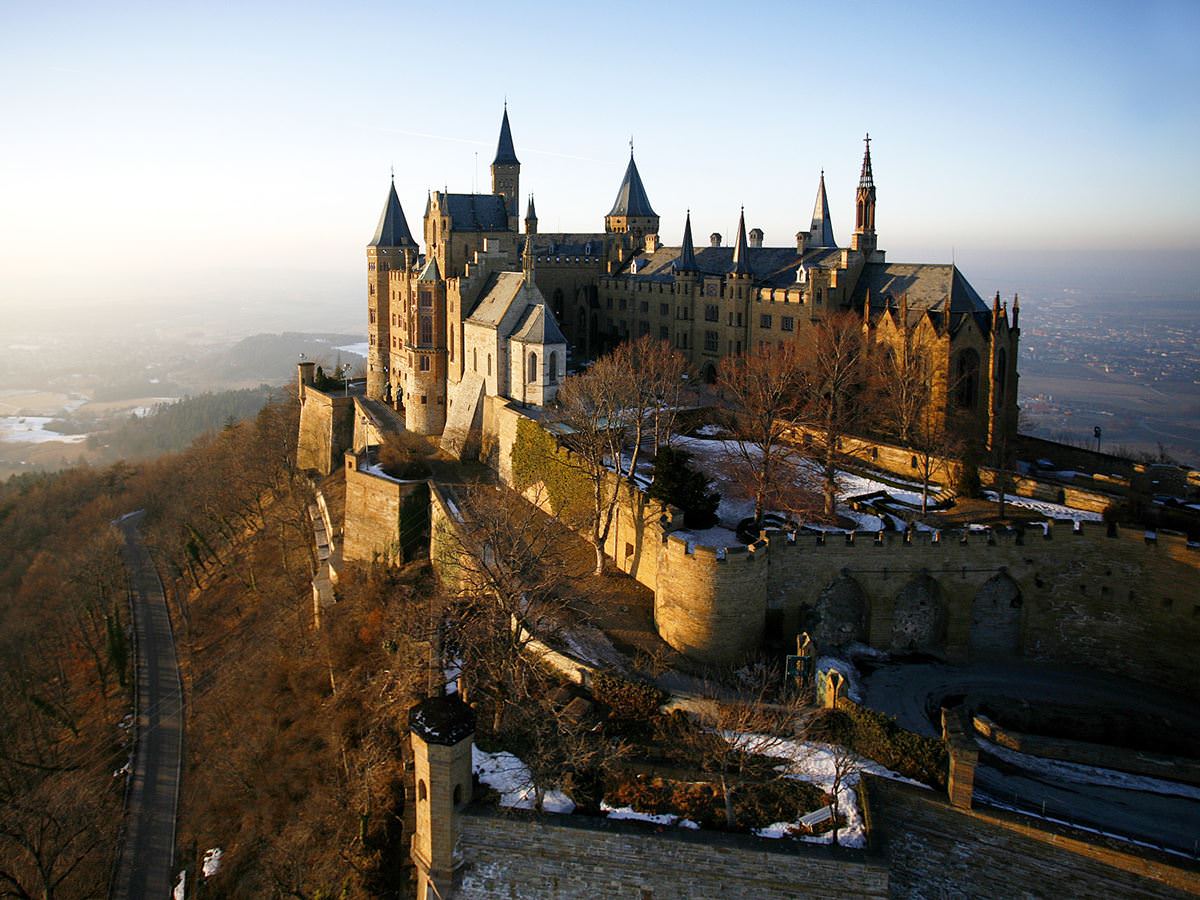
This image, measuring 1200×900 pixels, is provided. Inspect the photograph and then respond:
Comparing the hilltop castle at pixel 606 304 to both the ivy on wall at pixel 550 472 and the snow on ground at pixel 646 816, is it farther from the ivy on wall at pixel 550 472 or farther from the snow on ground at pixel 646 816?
the snow on ground at pixel 646 816

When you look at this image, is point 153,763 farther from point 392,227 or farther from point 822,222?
point 822,222

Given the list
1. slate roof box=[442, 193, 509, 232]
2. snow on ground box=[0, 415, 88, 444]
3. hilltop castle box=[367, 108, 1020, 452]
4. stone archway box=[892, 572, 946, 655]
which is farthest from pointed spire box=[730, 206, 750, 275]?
snow on ground box=[0, 415, 88, 444]

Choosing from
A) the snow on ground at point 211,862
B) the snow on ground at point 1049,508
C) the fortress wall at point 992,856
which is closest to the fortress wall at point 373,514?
the snow on ground at point 211,862

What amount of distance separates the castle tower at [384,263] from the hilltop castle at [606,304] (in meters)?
0.10

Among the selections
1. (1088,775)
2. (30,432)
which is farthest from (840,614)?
(30,432)

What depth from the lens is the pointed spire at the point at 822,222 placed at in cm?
6769

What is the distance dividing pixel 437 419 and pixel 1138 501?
34.4 metres

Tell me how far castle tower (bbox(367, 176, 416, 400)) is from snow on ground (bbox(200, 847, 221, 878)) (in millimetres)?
33919

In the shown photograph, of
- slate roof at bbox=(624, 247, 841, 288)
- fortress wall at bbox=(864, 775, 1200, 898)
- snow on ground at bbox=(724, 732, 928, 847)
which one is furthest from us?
slate roof at bbox=(624, 247, 841, 288)

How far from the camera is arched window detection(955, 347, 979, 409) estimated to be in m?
41.4

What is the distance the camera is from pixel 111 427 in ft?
514

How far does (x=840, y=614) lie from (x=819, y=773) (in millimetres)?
7552

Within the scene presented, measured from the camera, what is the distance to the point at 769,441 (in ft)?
107

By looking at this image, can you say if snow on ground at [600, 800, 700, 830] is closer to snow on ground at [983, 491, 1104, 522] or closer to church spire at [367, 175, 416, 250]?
snow on ground at [983, 491, 1104, 522]
